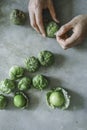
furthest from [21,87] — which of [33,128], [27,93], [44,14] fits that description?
[44,14]

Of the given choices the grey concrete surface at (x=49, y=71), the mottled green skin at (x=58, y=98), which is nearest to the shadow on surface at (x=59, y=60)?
the grey concrete surface at (x=49, y=71)

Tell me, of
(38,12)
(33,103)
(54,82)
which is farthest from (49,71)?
(38,12)

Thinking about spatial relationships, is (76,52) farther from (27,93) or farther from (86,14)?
(27,93)

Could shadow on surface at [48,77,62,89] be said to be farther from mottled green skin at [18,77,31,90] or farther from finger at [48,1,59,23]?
finger at [48,1,59,23]

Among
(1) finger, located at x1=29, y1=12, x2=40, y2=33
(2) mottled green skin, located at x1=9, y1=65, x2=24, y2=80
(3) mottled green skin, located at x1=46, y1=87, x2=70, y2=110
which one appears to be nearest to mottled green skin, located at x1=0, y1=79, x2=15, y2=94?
(2) mottled green skin, located at x1=9, y1=65, x2=24, y2=80

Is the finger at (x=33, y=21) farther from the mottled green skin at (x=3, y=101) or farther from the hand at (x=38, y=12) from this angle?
the mottled green skin at (x=3, y=101)
